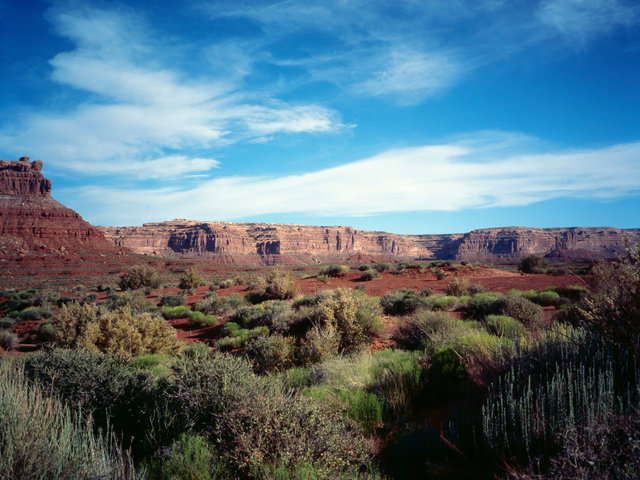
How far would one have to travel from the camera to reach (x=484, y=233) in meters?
132

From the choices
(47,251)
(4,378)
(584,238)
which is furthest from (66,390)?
(584,238)

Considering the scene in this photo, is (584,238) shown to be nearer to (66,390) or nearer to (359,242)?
(359,242)

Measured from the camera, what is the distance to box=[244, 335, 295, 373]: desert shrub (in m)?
8.34

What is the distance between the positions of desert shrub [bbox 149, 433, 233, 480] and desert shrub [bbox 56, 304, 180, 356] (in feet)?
20.0

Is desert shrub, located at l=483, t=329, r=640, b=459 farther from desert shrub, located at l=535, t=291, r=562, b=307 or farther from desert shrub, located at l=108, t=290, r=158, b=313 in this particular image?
desert shrub, located at l=108, t=290, r=158, b=313

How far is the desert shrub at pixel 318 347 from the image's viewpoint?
8299mm

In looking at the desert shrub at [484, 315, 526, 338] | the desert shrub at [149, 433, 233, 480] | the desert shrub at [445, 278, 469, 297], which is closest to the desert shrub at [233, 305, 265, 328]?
the desert shrub at [484, 315, 526, 338]

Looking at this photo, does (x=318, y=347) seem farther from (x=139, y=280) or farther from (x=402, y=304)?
(x=139, y=280)

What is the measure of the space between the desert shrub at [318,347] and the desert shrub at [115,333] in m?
4.08

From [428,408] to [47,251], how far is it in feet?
248

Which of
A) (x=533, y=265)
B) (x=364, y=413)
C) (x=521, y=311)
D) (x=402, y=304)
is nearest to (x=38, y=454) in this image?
(x=364, y=413)

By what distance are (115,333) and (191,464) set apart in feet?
25.3

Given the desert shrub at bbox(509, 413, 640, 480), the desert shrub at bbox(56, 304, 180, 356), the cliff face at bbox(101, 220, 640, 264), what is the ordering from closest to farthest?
the desert shrub at bbox(509, 413, 640, 480) < the desert shrub at bbox(56, 304, 180, 356) < the cliff face at bbox(101, 220, 640, 264)

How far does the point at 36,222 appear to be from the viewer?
69.2 metres
